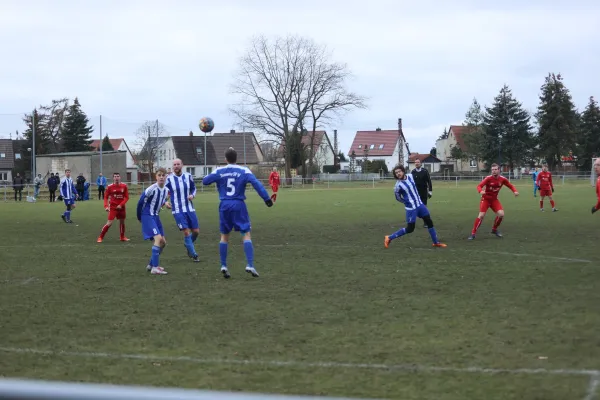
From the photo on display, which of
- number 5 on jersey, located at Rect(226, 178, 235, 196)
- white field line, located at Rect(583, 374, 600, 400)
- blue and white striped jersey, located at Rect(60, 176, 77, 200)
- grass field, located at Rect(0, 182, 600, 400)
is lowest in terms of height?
grass field, located at Rect(0, 182, 600, 400)

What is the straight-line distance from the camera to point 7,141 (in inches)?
3410

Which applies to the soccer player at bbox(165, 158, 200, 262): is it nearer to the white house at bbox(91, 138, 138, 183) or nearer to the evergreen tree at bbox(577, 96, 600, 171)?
the white house at bbox(91, 138, 138, 183)

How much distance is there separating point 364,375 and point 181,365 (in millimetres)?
1463

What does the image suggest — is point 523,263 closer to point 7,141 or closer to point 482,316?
point 482,316

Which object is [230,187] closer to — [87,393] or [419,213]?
[419,213]

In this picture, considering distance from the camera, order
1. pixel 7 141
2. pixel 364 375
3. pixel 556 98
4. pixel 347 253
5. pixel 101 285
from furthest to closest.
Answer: pixel 7 141
pixel 556 98
pixel 347 253
pixel 101 285
pixel 364 375

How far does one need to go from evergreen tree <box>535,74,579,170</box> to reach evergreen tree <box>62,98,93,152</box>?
51.1m

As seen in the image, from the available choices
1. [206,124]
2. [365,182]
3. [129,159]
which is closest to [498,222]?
[206,124]

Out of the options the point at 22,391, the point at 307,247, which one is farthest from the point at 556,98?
the point at 22,391

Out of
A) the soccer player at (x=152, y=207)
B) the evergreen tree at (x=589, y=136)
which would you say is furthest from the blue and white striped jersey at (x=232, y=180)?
the evergreen tree at (x=589, y=136)

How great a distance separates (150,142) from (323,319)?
216ft

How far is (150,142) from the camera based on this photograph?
7119 centimetres

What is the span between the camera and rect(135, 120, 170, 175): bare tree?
68438 mm

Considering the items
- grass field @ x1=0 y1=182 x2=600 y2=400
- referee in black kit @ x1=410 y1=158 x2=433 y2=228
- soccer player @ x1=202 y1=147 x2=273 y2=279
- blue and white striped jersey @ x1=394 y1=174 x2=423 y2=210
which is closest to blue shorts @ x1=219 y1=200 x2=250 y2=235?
soccer player @ x1=202 y1=147 x2=273 y2=279
